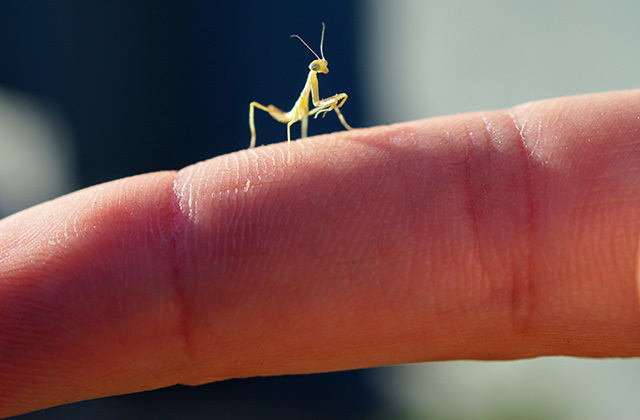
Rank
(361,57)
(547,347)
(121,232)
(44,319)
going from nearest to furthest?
(44,319) → (121,232) → (547,347) → (361,57)

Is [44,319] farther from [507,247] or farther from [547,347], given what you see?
[547,347]

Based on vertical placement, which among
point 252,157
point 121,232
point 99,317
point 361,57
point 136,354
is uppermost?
point 361,57

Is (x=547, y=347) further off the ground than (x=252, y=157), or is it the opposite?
(x=252, y=157)

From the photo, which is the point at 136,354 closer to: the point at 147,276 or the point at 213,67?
the point at 147,276

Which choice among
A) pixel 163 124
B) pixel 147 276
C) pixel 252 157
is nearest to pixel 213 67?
pixel 163 124

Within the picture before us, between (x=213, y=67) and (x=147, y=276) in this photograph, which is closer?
(x=147, y=276)

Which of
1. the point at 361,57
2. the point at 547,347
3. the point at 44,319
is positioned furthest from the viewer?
the point at 361,57

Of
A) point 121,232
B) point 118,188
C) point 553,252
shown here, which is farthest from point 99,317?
point 553,252
